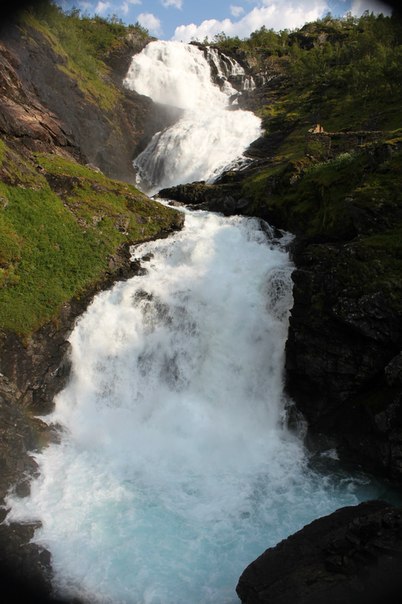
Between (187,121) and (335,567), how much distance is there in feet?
178

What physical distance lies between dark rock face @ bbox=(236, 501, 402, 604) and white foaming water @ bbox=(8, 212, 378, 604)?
6.09 feet

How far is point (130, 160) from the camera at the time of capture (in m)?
49.8

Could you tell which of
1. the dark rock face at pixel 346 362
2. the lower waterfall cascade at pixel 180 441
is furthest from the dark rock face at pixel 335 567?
the dark rock face at pixel 346 362

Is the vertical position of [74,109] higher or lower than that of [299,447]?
higher

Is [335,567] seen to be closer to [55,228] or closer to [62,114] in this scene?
[55,228]

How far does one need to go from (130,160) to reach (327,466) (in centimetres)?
4249

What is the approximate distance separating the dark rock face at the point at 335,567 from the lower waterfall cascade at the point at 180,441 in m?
1.81

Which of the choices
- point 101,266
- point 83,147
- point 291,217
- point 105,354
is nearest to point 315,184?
point 291,217

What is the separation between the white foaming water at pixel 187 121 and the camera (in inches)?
1820

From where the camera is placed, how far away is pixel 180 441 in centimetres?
1756

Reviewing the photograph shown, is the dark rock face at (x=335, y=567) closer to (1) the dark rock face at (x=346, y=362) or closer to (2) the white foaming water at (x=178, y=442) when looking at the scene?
(2) the white foaming water at (x=178, y=442)

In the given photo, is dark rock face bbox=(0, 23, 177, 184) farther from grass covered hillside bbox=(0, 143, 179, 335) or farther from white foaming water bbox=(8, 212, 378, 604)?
white foaming water bbox=(8, 212, 378, 604)

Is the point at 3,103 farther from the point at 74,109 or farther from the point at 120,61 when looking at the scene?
the point at 120,61

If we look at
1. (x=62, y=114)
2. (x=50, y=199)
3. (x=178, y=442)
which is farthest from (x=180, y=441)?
(x=62, y=114)
